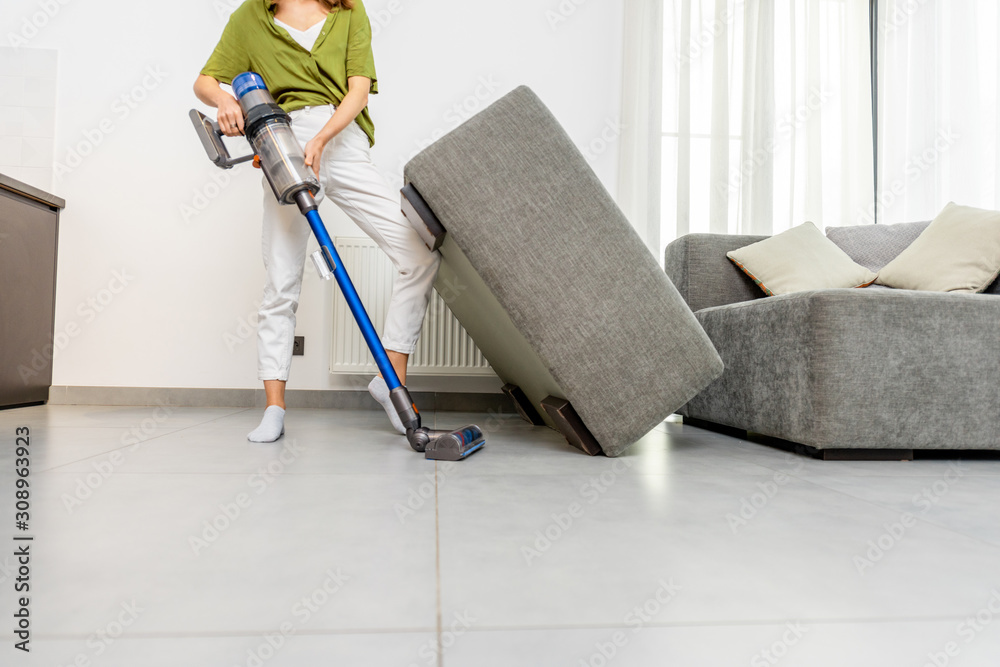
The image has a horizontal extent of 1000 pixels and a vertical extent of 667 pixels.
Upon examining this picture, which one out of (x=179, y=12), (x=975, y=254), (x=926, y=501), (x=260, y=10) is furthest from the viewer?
(x=179, y=12)

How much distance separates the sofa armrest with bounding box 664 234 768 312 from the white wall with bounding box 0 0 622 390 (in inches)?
49.8

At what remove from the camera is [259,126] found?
153 cm

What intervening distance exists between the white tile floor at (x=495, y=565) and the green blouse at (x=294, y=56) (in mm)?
993

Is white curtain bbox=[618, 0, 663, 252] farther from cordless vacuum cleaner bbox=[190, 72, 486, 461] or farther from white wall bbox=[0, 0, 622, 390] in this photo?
cordless vacuum cleaner bbox=[190, 72, 486, 461]

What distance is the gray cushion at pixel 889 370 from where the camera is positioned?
1491 millimetres

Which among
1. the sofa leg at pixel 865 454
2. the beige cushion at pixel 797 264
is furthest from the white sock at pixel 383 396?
the beige cushion at pixel 797 264

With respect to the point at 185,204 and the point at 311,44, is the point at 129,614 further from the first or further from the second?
the point at 185,204

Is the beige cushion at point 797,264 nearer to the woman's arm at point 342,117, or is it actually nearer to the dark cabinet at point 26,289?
the woman's arm at point 342,117

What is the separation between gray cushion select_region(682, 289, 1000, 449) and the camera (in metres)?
1.49

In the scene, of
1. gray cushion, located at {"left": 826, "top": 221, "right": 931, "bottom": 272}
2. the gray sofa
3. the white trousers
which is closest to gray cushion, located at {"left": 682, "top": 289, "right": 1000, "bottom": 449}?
the gray sofa

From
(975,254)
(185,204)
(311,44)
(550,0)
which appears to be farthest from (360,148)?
(975,254)

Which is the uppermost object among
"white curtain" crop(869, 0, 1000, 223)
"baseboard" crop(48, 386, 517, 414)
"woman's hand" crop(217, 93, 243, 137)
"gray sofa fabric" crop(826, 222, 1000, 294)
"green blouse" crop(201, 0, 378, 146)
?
"white curtain" crop(869, 0, 1000, 223)

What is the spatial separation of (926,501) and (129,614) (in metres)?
1.15

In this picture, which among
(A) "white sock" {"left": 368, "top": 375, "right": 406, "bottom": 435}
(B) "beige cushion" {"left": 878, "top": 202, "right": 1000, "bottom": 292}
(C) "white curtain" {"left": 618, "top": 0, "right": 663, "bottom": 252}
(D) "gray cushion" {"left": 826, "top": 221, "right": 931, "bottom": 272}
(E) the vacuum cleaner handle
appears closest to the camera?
(E) the vacuum cleaner handle
